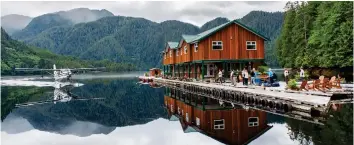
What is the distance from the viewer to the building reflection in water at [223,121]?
14802 mm

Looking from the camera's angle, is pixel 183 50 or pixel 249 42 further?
pixel 183 50

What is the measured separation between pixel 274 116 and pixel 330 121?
3244 mm

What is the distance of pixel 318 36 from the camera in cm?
4994

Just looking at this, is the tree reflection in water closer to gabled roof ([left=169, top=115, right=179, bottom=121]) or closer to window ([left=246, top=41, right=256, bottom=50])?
gabled roof ([left=169, top=115, right=179, bottom=121])

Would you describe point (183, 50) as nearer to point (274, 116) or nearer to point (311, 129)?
point (274, 116)

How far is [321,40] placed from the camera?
47.8 m

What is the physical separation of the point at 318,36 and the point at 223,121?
121 feet

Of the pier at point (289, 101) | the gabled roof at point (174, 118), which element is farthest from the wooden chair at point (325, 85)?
the gabled roof at point (174, 118)

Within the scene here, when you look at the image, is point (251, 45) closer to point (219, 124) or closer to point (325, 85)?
point (325, 85)

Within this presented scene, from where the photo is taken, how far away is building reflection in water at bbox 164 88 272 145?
48.6 feet

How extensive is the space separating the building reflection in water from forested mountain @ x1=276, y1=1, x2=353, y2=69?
26.2 meters

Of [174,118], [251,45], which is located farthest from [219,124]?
[251,45]

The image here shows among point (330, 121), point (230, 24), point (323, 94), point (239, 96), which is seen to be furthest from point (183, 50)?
point (330, 121)

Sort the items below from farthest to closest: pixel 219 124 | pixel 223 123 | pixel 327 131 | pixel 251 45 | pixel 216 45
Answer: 1. pixel 251 45
2. pixel 216 45
3. pixel 223 123
4. pixel 219 124
5. pixel 327 131
